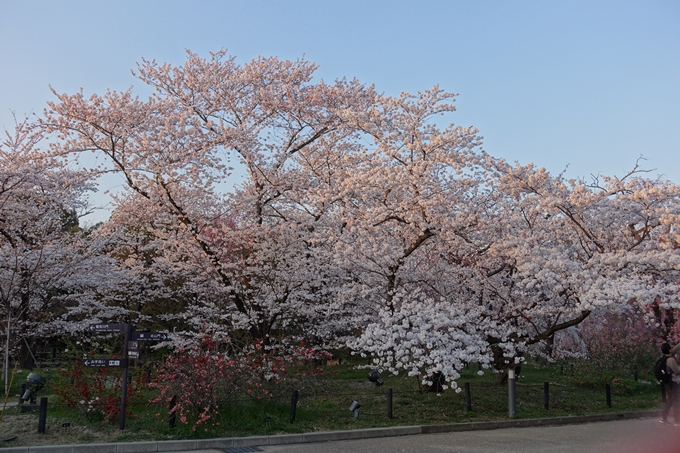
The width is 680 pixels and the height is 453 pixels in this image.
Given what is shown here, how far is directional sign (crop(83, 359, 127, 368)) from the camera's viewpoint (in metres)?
9.19

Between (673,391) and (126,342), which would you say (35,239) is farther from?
(673,391)

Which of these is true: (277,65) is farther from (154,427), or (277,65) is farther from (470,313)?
(154,427)

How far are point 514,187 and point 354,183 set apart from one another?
403 cm

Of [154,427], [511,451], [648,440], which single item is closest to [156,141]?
[154,427]

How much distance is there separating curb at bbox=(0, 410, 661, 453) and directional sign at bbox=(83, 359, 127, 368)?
1.39 m

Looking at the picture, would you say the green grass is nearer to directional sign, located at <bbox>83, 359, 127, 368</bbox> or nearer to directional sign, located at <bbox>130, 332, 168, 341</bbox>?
directional sign, located at <bbox>83, 359, 127, 368</bbox>

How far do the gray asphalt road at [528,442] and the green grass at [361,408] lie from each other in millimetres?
872

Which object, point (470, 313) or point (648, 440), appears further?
point (470, 313)

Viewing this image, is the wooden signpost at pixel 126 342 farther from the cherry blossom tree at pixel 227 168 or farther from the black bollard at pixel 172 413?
the cherry blossom tree at pixel 227 168

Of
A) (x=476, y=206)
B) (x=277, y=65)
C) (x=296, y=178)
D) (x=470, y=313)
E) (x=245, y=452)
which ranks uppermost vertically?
(x=277, y=65)

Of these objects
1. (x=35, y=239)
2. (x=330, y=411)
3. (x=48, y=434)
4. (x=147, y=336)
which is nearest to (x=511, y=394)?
(x=330, y=411)

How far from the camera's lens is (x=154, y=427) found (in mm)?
9477

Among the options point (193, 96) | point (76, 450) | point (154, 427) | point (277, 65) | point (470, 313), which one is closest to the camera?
point (76, 450)

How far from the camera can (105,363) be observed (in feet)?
30.7
